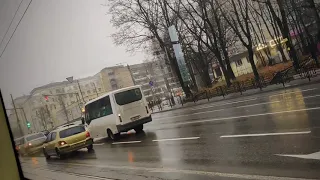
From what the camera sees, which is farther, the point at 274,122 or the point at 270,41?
the point at 274,122

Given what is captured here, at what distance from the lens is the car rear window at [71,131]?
7352mm

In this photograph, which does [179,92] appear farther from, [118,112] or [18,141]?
[18,141]

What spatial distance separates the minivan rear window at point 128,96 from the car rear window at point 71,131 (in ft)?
6.37

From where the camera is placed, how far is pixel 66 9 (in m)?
5.53

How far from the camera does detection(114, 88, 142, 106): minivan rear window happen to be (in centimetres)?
545

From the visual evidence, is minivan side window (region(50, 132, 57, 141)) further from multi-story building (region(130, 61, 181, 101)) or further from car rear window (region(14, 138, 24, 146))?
multi-story building (region(130, 61, 181, 101))

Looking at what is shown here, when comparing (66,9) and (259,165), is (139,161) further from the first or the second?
(66,9)


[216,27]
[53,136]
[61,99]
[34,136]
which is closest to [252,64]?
[216,27]

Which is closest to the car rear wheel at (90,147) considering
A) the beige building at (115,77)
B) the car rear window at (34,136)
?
the car rear window at (34,136)

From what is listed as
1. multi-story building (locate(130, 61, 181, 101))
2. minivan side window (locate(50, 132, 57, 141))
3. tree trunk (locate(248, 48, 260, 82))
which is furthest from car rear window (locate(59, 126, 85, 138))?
tree trunk (locate(248, 48, 260, 82))

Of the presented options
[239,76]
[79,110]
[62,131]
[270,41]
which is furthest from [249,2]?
[62,131]

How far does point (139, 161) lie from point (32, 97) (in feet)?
10.1

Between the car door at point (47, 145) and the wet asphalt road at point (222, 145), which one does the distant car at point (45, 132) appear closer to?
the car door at point (47, 145)

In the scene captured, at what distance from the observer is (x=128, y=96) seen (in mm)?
5805
